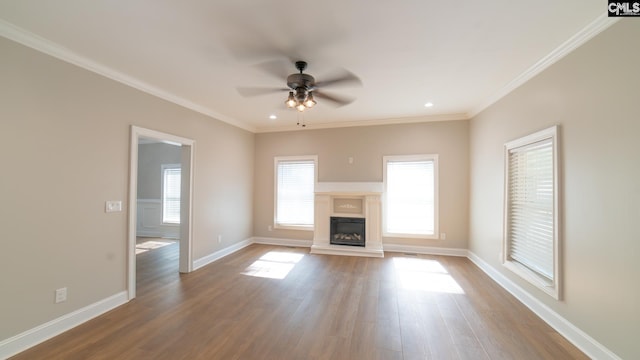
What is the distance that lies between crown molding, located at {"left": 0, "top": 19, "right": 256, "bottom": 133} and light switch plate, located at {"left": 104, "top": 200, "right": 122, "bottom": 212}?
4.91 feet

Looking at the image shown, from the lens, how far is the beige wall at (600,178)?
72.3 inches

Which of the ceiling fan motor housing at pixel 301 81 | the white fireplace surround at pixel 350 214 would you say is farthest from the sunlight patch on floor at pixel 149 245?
the ceiling fan motor housing at pixel 301 81

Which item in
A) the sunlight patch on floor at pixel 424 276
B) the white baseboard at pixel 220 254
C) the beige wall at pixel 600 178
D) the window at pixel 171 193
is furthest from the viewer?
the window at pixel 171 193

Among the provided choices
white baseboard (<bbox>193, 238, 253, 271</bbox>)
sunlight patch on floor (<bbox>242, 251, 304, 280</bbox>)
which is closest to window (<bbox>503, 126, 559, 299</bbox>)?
sunlight patch on floor (<bbox>242, 251, 304, 280</bbox>)

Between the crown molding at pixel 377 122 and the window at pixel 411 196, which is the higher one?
the crown molding at pixel 377 122

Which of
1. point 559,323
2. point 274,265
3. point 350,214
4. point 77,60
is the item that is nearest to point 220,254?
point 274,265

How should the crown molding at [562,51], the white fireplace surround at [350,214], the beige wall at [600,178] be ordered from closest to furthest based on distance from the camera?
the beige wall at [600,178] < the crown molding at [562,51] < the white fireplace surround at [350,214]

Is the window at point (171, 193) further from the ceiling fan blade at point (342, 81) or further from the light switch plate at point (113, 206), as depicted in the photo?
the ceiling fan blade at point (342, 81)

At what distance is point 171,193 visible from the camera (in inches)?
273

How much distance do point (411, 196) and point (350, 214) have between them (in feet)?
4.46

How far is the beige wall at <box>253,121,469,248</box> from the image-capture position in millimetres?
4969

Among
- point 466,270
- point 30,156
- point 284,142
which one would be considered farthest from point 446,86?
point 30,156

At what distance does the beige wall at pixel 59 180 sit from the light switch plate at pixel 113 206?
0.05m

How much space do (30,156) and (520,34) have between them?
4655mm
